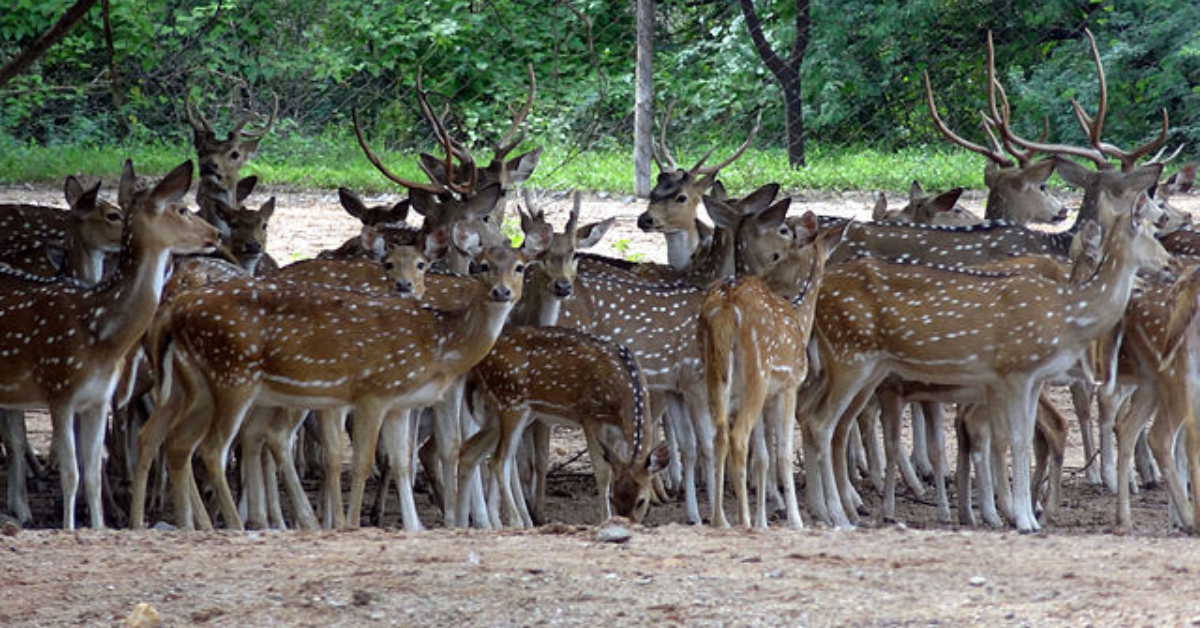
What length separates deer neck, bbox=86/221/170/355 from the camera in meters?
8.52

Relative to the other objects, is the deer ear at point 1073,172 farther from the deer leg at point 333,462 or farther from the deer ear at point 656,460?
the deer leg at point 333,462

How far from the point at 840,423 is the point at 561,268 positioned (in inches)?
61.9

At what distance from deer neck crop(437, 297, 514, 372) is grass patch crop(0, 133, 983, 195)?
8.47 meters

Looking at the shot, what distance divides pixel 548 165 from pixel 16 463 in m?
10.6

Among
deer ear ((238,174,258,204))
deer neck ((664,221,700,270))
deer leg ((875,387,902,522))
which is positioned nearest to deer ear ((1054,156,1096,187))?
deer neck ((664,221,700,270))

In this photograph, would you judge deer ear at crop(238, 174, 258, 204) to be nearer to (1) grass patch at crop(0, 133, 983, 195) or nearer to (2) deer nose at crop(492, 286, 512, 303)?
(2) deer nose at crop(492, 286, 512, 303)

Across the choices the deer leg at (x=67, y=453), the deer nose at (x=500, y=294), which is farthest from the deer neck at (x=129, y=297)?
the deer nose at (x=500, y=294)

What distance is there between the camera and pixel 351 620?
241 inches

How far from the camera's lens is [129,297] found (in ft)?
28.1

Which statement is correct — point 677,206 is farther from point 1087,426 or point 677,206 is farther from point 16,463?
point 16,463

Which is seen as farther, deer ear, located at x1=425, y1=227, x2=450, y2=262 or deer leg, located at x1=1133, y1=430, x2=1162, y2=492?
deer leg, located at x1=1133, y1=430, x2=1162, y2=492

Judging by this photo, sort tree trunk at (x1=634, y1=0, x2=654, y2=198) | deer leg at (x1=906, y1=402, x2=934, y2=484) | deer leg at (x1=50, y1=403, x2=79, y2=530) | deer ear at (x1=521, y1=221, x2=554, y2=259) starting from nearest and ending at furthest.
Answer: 1. deer leg at (x1=50, y1=403, x2=79, y2=530)
2. deer ear at (x1=521, y1=221, x2=554, y2=259)
3. deer leg at (x1=906, y1=402, x2=934, y2=484)
4. tree trunk at (x1=634, y1=0, x2=654, y2=198)

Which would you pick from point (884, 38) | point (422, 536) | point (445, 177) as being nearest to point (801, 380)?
point (422, 536)

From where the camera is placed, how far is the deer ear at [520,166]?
12.2 meters
